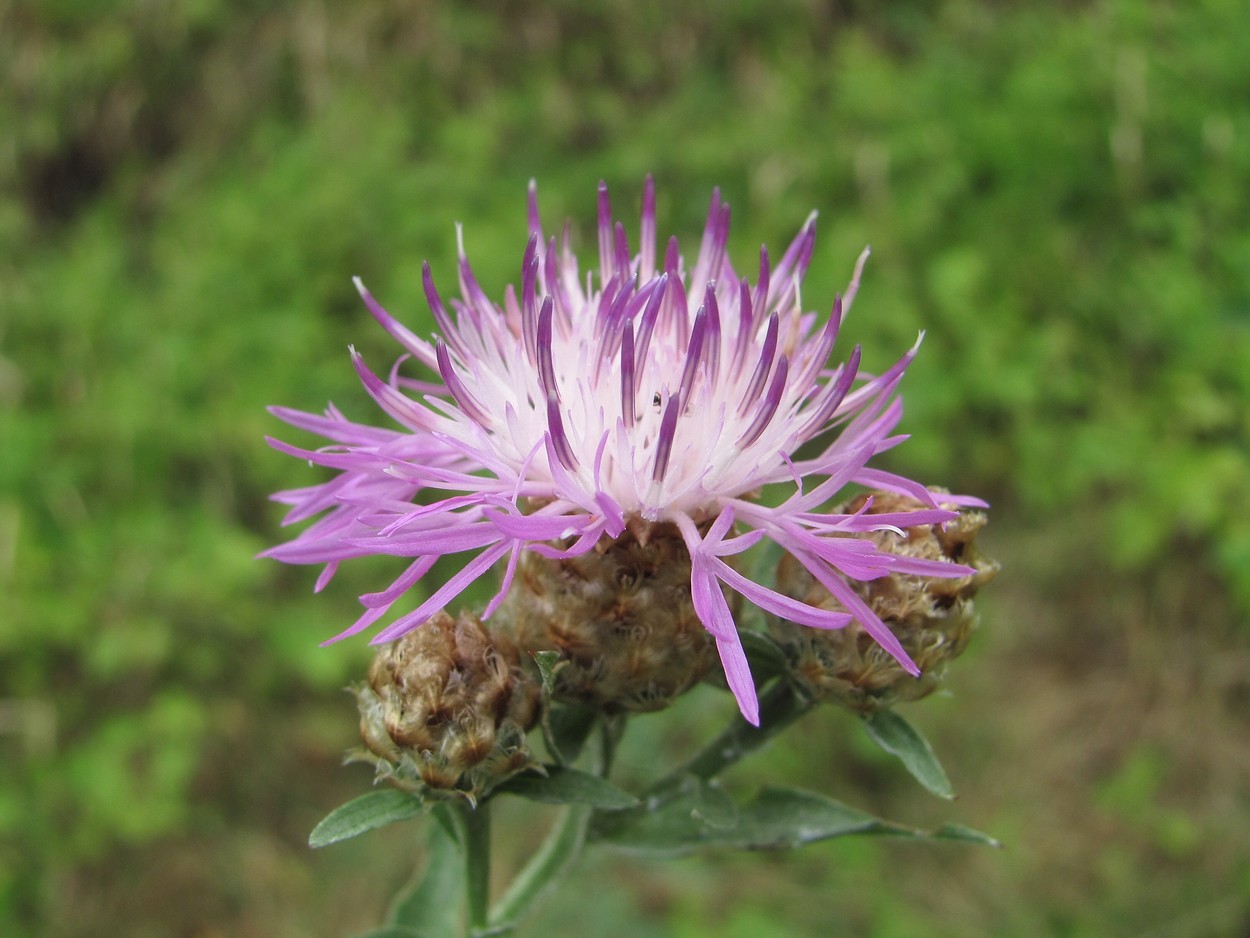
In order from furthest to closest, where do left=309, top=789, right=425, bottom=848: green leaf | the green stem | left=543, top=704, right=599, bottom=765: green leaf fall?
the green stem → left=543, top=704, right=599, bottom=765: green leaf → left=309, top=789, right=425, bottom=848: green leaf

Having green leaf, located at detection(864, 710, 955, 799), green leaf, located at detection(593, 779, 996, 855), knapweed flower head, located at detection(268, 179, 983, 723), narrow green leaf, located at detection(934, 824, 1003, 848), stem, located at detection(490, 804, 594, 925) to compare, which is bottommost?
stem, located at detection(490, 804, 594, 925)

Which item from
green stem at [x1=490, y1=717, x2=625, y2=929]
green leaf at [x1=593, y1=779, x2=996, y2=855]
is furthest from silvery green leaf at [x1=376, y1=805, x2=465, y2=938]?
green leaf at [x1=593, y1=779, x2=996, y2=855]

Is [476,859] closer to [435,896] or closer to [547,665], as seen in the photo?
[435,896]

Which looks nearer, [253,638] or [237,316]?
[253,638]

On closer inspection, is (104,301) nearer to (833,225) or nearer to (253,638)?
(253,638)

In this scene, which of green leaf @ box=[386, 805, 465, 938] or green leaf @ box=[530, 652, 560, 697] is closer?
green leaf @ box=[530, 652, 560, 697]

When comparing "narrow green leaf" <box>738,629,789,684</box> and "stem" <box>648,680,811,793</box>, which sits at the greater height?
"narrow green leaf" <box>738,629,789,684</box>

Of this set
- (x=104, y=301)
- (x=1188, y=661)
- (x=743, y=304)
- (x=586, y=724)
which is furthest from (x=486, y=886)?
(x=104, y=301)

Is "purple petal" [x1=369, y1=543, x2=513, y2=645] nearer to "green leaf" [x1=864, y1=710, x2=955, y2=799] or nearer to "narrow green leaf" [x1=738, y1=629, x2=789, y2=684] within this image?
"narrow green leaf" [x1=738, y1=629, x2=789, y2=684]
